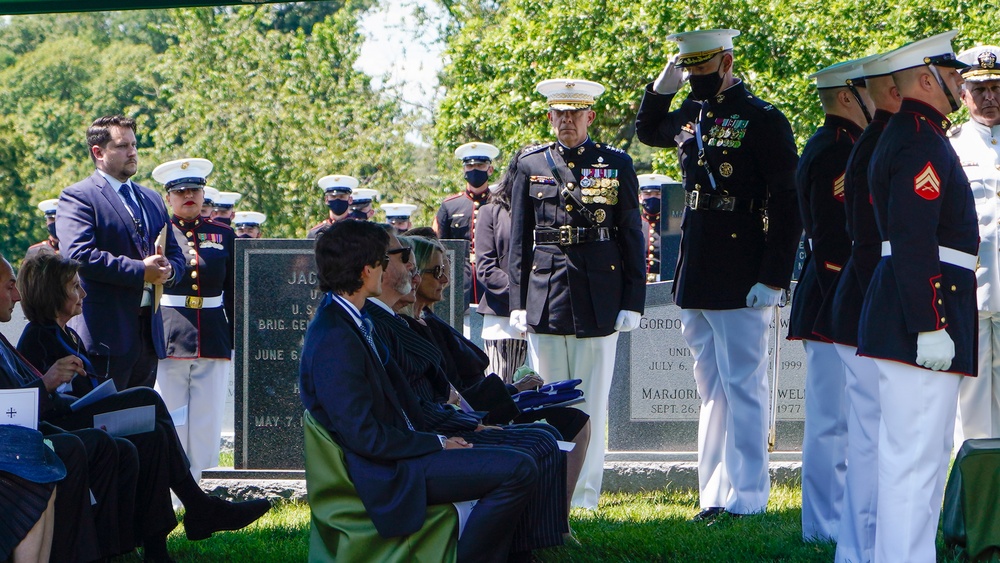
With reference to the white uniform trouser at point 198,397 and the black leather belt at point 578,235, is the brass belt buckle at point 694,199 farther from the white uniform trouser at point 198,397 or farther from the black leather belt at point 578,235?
the white uniform trouser at point 198,397

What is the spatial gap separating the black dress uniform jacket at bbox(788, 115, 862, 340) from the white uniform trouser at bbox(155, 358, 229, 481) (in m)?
4.12

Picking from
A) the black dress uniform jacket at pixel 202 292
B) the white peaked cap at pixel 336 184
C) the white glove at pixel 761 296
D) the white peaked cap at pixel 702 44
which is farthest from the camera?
the white peaked cap at pixel 336 184

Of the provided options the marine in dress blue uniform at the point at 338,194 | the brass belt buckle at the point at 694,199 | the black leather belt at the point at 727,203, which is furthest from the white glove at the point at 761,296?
the marine in dress blue uniform at the point at 338,194

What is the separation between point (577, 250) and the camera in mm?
7383

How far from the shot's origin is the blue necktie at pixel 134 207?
24.1 feet

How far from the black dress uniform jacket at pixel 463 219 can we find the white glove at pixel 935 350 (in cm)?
641

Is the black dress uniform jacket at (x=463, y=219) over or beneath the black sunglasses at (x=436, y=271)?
over

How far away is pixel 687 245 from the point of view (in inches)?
273

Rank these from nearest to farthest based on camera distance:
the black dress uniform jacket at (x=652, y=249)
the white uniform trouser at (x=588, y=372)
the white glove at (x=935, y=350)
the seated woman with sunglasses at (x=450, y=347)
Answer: the white glove at (x=935, y=350)
the seated woman with sunglasses at (x=450, y=347)
the white uniform trouser at (x=588, y=372)
the black dress uniform jacket at (x=652, y=249)

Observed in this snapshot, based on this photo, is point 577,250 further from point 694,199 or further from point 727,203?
point 727,203

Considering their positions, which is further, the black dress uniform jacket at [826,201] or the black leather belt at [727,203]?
the black leather belt at [727,203]

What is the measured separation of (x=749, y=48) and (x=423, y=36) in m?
13.4

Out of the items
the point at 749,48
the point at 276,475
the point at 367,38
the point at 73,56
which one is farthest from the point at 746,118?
the point at 73,56

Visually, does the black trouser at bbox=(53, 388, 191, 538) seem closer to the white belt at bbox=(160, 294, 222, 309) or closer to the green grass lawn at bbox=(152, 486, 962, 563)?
the green grass lawn at bbox=(152, 486, 962, 563)
